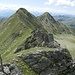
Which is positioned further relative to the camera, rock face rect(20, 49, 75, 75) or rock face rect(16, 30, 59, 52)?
rock face rect(16, 30, 59, 52)

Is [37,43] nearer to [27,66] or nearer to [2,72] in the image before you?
[27,66]

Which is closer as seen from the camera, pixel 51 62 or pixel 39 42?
pixel 51 62

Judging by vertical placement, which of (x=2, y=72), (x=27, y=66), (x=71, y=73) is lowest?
(x=71, y=73)

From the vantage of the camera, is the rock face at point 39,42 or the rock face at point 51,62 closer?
the rock face at point 51,62

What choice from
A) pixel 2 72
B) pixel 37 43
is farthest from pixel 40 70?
pixel 37 43

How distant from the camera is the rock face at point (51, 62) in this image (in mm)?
50031

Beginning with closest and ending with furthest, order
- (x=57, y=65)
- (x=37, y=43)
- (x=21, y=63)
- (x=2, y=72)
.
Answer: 1. (x=2, y=72)
2. (x=21, y=63)
3. (x=57, y=65)
4. (x=37, y=43)

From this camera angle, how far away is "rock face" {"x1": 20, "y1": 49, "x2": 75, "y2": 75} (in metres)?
50.0

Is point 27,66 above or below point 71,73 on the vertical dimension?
above

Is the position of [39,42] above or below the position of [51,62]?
above

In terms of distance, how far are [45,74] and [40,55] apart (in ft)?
16.2

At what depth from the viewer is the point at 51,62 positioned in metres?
52.2

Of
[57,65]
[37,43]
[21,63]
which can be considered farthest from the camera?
[37,43]

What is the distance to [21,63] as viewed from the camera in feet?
159
